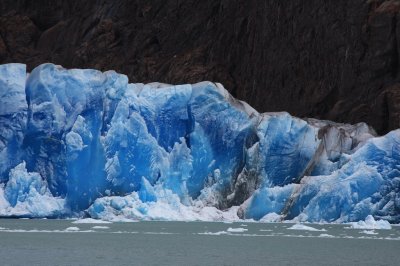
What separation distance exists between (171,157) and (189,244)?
14.8 metres

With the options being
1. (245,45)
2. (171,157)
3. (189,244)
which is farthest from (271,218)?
(245,45)

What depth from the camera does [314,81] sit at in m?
59.8

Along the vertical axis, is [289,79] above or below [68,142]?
above

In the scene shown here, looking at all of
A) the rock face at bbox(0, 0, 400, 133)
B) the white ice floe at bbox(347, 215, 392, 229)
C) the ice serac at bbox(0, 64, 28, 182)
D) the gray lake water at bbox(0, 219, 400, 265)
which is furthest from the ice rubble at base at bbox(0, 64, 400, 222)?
the rock face at bbox(0, 0, 400, 133)

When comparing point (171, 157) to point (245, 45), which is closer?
point (171, 157)

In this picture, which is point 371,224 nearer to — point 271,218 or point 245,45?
point 271,218

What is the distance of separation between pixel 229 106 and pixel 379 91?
464 inches

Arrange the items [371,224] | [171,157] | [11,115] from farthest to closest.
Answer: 1. [171,157]
2. [11,115]
3. [371,224]

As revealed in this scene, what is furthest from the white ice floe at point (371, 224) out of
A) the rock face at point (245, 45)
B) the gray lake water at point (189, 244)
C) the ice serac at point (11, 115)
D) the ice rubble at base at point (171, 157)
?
the ice serac at point (11, 115)

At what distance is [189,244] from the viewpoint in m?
32.2

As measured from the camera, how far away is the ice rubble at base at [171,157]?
1697 inches

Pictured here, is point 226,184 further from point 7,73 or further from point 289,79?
point 289,79

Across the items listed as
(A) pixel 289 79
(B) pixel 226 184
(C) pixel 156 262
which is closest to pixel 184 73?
(A) pixel 289 79

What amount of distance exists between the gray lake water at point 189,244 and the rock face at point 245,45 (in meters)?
16.2
